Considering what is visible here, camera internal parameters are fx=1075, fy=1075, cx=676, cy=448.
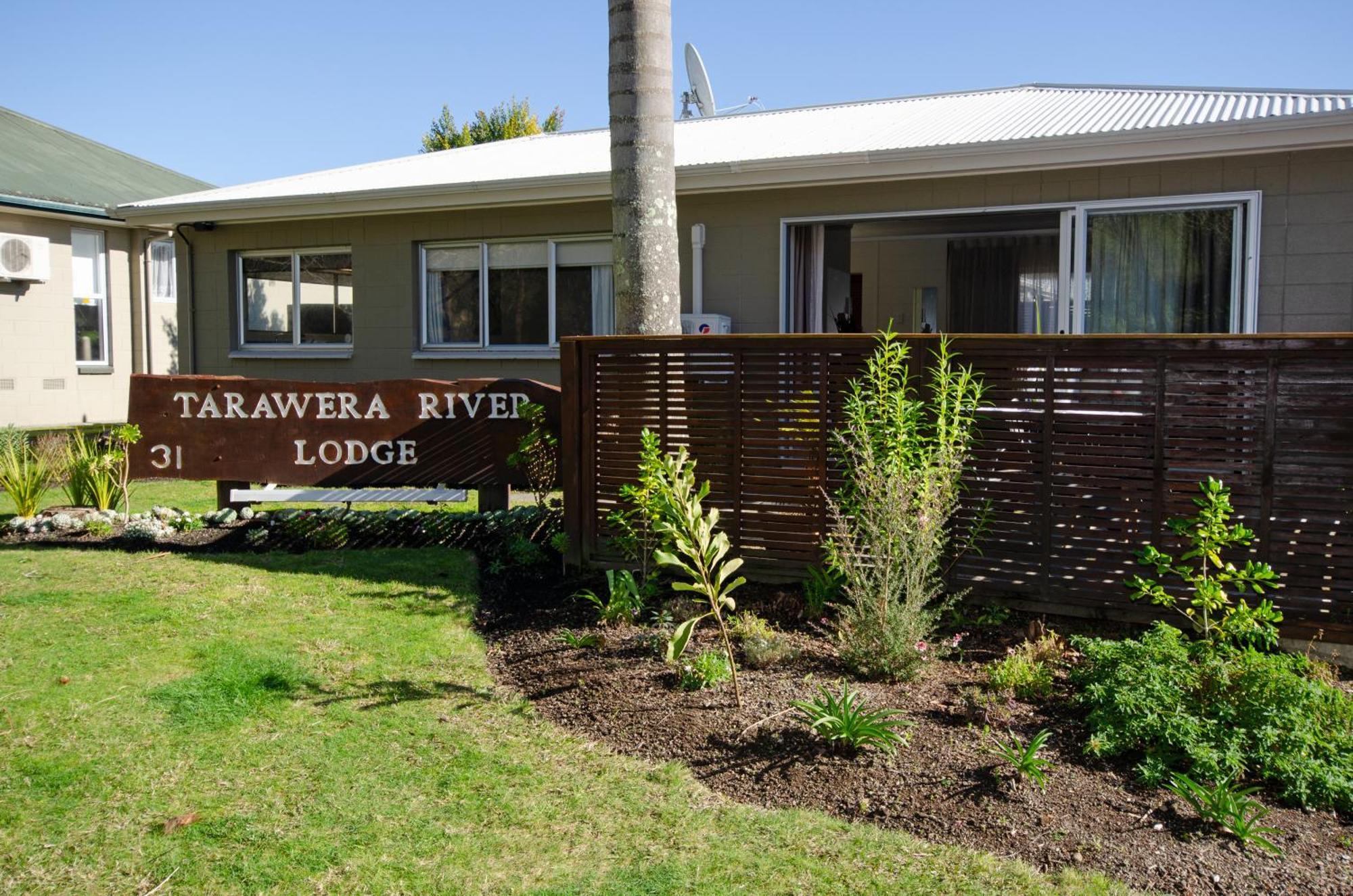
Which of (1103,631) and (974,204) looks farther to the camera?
(974,204)

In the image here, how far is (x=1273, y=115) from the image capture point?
7816 millimetres

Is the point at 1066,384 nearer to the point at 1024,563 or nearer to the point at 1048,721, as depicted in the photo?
the point at 1024,563

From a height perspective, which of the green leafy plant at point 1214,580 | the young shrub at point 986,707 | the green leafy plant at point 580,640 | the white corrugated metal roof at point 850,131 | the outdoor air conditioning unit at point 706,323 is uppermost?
the white corrugated metal roof at point 850,131

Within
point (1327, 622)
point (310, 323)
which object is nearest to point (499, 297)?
point (310, 323)

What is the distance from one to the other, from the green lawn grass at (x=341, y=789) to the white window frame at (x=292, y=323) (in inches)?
301

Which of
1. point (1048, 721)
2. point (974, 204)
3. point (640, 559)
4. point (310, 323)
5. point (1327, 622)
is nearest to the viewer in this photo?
point (1048, 721)

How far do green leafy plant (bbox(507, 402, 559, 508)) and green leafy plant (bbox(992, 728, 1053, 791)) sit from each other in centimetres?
385

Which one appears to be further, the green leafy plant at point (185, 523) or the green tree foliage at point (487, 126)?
the green tree foliage at point (487, 126)

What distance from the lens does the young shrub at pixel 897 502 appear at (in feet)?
14.7

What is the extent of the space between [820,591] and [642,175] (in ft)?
9.65

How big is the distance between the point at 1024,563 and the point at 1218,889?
87.0 inches

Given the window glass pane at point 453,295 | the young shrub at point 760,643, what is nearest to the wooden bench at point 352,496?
the young shrub at point 760,643

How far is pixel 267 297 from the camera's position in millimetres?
13195

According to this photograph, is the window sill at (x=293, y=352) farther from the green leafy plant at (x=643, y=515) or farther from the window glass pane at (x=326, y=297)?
the green leafy plant at (x=643, y=515)
